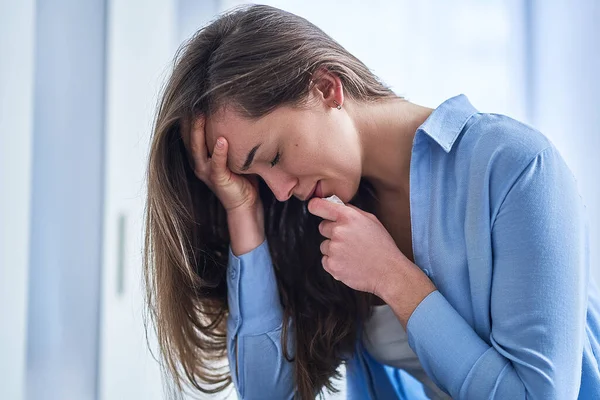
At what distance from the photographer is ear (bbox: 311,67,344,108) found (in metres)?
1.03

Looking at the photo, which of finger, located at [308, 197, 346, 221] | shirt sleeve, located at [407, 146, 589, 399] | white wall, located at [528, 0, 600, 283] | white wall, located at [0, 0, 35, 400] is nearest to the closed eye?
finger, located at [308, 197, 346, 221]

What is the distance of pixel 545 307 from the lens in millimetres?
860

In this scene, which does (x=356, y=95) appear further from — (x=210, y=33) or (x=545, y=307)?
(x=545, y=307)

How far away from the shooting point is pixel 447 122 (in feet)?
3.40

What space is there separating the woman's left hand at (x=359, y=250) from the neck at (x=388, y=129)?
4.7 inches

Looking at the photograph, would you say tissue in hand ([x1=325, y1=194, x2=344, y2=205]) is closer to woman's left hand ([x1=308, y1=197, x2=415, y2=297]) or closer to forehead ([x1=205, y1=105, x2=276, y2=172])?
woman's left hand ([x1=308, y1=197, x2=415, y2=297])

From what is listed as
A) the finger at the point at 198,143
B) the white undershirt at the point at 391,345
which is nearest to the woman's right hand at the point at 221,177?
the finger at the point at 198,143

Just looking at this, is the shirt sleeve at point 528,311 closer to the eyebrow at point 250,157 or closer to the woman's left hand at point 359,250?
the woman's left hand at point 359,250

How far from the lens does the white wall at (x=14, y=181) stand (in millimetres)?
1115

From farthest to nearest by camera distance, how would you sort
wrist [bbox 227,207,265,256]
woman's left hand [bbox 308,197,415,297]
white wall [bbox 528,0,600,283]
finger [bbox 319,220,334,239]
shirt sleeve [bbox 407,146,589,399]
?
white wall [bbox 528,0,600,283] → wrist [bbox 227,207,265,256] → finger [bbox 319,220,334,239] → woman's left hand [bbox 308,197,415,297] → shirt sleeve [bbox 407,146,589,399]

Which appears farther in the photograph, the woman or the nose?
the nose

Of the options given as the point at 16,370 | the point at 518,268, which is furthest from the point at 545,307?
the point at 16,370

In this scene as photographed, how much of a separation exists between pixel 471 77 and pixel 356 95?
2.37 ft

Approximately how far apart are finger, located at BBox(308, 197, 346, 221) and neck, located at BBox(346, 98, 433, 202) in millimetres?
113
